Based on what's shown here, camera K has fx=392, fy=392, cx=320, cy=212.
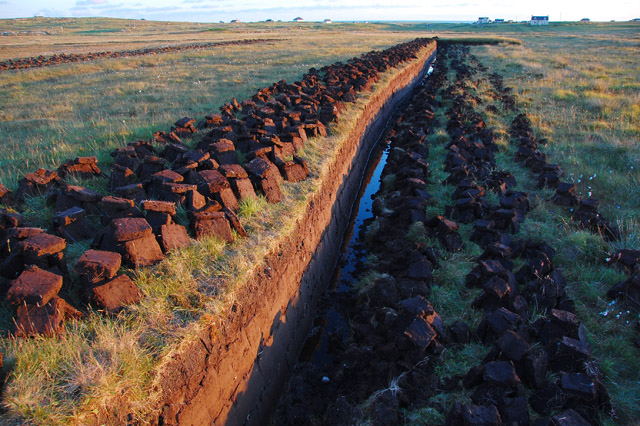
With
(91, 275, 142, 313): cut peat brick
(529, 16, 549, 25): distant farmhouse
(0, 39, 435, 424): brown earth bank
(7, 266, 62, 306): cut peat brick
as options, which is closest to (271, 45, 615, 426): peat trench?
(0, 39, 435, 424): brown earth bank

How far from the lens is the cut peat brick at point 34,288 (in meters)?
2.88

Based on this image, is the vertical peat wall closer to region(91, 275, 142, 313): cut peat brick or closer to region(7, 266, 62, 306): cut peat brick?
region(91, 275, 142, 313): cut peat brick

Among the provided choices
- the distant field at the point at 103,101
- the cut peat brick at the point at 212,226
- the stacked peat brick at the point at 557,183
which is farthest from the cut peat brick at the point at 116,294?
the stacked peat brick at the point at 557,183

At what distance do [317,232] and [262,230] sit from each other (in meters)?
1.43

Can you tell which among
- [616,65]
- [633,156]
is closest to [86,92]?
[633,156]

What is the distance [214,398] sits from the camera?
3.16m

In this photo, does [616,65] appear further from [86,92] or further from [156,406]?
[156,406]

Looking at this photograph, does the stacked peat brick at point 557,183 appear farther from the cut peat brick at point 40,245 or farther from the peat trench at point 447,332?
the cut peat brick at point 40,245

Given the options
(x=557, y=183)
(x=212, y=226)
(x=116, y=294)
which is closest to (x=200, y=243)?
(x=212, y=226)

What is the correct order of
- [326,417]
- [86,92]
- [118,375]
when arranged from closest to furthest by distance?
[118,375] < [326,417] < [86,92]

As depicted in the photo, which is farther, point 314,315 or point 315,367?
point 314,315

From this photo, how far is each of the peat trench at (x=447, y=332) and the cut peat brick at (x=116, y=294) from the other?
6.15 ft

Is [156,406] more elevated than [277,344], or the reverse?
[156,406]

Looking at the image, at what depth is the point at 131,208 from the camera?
13.5 feet
